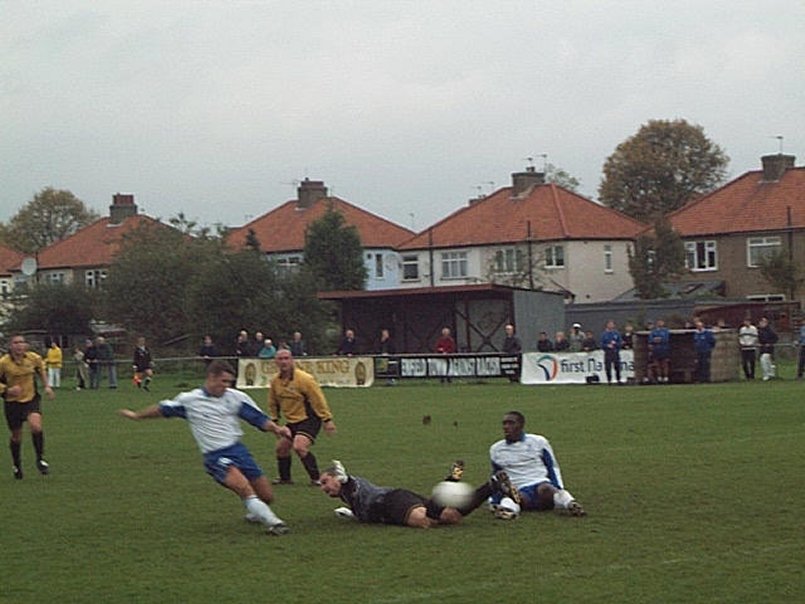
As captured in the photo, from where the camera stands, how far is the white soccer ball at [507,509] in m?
13.6

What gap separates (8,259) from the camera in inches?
4387

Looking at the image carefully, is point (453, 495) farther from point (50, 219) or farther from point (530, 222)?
point (50, 219)

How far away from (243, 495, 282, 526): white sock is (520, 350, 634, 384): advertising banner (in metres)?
27.9

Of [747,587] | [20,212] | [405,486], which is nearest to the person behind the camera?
[747,587]

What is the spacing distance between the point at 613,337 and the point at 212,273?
21.7 meters

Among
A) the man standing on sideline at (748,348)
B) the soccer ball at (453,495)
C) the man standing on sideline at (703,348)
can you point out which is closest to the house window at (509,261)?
the man standing on sideline at (748,348)

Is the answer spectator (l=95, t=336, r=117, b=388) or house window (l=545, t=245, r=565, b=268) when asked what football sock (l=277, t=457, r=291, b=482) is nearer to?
spectator (l=95, t=336, r=117, b=388)

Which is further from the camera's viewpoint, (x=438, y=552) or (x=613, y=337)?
(x=613, y=337)

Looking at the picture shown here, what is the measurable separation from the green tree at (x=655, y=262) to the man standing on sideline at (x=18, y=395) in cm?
5752

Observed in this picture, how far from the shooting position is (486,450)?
21.2 meters

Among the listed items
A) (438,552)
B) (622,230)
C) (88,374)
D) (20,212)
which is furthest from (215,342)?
(20,212)

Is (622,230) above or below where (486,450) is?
above

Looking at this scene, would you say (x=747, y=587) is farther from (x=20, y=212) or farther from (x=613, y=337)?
(x=20, y=212)

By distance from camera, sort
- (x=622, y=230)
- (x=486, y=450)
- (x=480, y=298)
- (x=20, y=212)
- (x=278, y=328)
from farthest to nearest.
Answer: (x=20, y=212), (x=622, y=230), (x=278, y=328), (x=480, y=298), (x=486, y=450)
